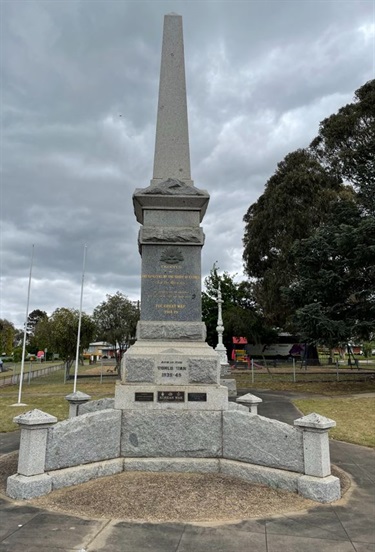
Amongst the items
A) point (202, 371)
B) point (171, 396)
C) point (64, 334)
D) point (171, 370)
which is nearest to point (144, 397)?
point (171, 396)

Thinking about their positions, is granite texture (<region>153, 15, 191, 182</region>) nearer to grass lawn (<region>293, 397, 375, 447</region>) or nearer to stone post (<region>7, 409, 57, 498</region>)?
stone post (<region>7, 409, 57, 498</region>)

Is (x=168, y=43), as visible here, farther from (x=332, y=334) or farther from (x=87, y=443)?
(x=332, y=334)

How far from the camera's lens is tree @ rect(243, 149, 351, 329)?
31312 mm

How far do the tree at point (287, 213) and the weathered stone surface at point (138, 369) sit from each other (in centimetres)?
2412

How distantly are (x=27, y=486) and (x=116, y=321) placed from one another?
84.9 ft

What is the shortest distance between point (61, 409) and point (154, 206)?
341 inches

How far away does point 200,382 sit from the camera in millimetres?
6723

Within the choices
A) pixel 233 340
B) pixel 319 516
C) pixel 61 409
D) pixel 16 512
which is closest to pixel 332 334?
pixel 61 409

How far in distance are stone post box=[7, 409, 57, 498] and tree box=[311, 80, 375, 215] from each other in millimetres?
22125

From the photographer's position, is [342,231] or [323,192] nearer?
[342,231]

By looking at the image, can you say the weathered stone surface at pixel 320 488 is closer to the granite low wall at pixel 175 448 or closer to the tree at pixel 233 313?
the granite low wall at pixel 175 448

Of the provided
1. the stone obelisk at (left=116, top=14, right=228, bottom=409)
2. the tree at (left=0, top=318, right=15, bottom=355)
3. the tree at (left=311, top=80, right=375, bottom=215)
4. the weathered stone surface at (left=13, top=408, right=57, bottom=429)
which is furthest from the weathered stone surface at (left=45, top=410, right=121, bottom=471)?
the tree at (left=0, top=318, right=15, bottom=355)

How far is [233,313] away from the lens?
45281mm

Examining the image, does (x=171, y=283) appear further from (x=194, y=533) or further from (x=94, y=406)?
(x=194, y=533)
